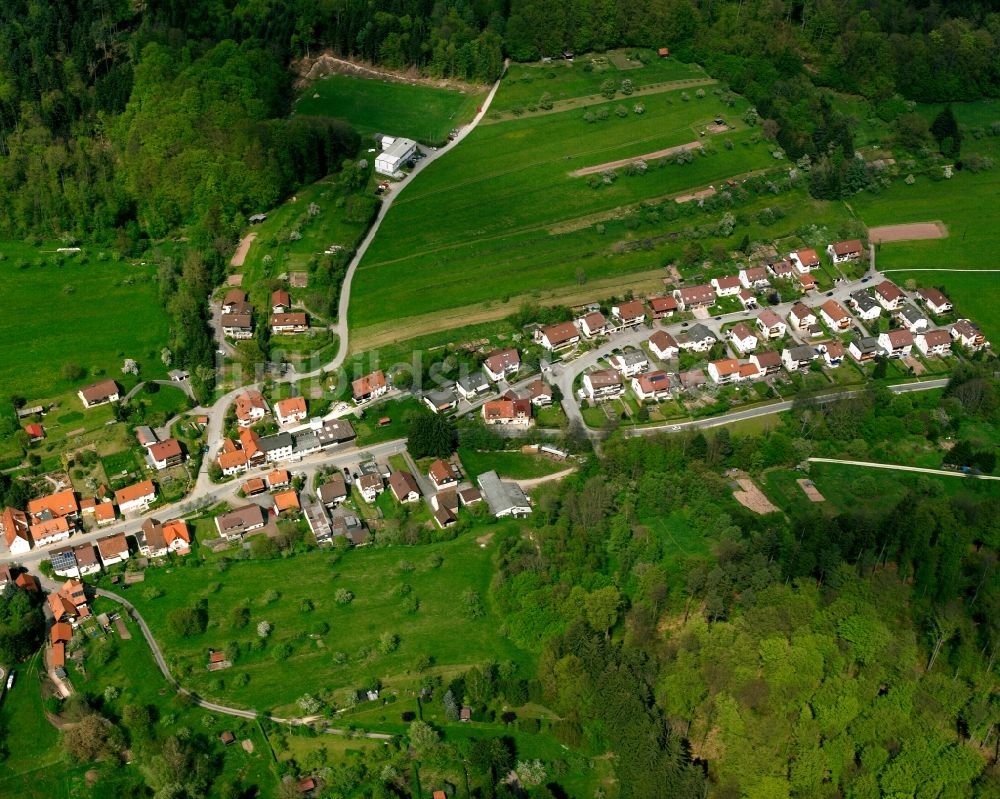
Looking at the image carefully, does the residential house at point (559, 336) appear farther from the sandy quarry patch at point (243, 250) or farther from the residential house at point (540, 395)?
the sandy quarry patch at point (243, 250)

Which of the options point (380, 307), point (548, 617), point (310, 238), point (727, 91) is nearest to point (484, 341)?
point (380, 307)

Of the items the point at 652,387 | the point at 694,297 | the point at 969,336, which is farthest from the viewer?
the point at 694,297

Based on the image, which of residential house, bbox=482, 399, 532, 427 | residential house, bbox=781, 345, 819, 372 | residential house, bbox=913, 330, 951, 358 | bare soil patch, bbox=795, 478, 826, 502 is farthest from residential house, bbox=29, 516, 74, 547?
residential house, bbox=913, 330, 951, 358

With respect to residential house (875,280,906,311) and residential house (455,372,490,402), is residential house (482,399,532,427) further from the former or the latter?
residential house (875,280,906,311)

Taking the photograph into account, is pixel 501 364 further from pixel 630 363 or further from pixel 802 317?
pixel 802 317

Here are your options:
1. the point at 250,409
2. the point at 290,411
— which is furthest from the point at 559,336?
the point at 250,409

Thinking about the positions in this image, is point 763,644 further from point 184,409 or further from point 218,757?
point 184,409

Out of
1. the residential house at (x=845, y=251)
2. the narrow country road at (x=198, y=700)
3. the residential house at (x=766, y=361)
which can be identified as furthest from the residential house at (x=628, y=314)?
the narrow country road at (x=198, y=700)
